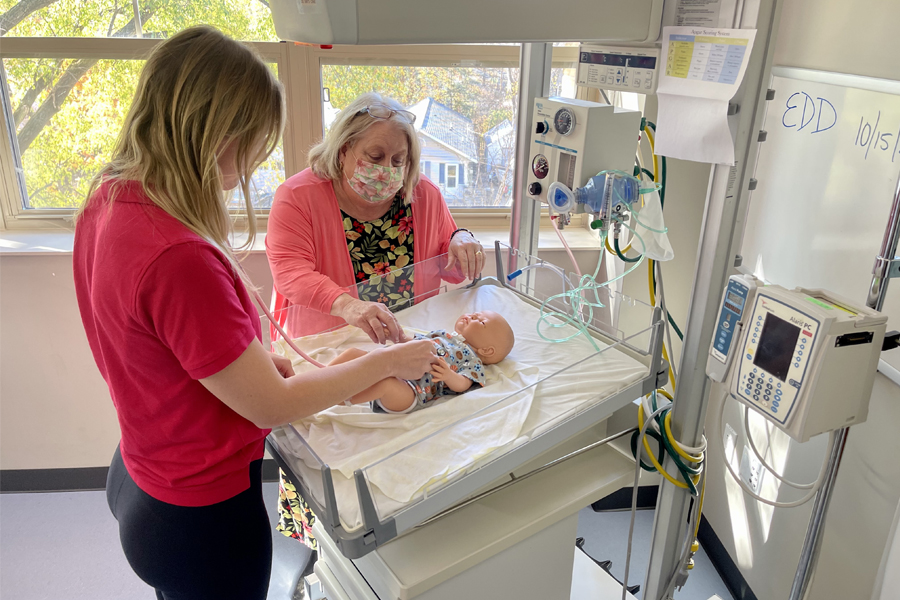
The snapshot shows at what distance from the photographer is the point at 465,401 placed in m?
1.29

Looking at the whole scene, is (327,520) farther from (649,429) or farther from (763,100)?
(763,100)

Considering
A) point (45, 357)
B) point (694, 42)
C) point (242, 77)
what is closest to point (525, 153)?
point (694, 42)

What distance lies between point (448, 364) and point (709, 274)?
54cm

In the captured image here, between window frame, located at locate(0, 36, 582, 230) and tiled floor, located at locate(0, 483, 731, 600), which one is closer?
tiled floor, located at locate(0, 483, 731, 600)

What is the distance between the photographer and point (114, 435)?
2508 mm

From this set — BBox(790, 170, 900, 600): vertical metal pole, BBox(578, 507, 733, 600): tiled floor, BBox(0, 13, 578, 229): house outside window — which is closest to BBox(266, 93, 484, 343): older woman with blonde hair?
BBox(0, 13, 578, 229): house outside window

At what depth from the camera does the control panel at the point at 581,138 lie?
137 centimetres

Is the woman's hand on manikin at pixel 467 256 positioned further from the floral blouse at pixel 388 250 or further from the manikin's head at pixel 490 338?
the manikin's head at pixel 490 338

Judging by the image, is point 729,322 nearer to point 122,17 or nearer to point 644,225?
point 644,225

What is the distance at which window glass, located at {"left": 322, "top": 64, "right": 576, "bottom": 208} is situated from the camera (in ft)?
8.15

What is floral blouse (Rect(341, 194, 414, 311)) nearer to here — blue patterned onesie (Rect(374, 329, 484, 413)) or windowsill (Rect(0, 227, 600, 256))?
blue patterned onesie (Rect(374, 329, 484, 413))

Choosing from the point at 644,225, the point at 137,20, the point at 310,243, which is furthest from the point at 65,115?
the point at 644,225

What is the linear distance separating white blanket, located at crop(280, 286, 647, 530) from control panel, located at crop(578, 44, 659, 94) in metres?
0.57

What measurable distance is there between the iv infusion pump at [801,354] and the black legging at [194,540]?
912 mm
